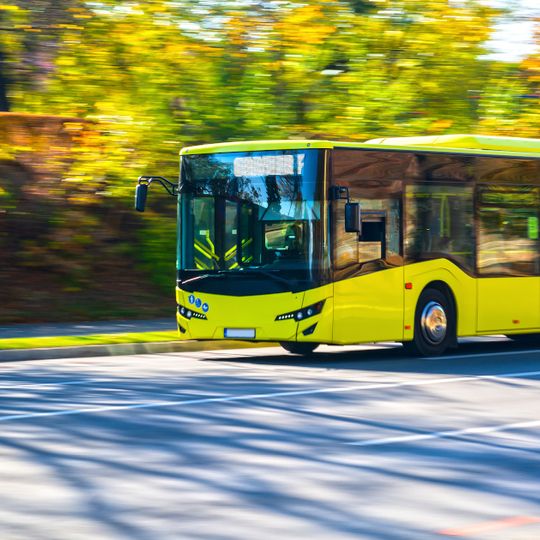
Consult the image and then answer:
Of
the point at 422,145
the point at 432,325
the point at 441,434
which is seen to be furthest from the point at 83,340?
the point at 441,434

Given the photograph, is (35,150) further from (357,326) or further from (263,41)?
(357,326)

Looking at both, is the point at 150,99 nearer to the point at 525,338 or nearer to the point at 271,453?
the point at 525,338

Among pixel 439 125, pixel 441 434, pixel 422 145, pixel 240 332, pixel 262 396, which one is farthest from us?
pixel 439 125

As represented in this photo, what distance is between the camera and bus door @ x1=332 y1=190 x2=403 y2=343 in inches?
690

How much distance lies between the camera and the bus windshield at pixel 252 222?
17.4 m

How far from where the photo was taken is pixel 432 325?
18.6 meters

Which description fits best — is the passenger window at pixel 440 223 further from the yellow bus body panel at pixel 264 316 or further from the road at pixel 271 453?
the road at pixel 271 453

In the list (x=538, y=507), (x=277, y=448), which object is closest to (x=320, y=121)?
(x=277, y=448)

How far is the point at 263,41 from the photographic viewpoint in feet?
92.1

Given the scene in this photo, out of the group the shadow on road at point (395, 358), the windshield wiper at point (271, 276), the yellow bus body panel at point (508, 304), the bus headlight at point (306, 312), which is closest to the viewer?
the shadow on road at point (395, 358)

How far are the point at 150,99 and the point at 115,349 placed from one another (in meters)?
8.64

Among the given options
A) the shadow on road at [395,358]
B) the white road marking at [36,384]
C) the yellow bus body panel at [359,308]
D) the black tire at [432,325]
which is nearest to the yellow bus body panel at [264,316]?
the yellow bus body panel at [359,308]

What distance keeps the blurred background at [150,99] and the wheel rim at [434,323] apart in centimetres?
944

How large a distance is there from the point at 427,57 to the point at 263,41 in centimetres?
370
